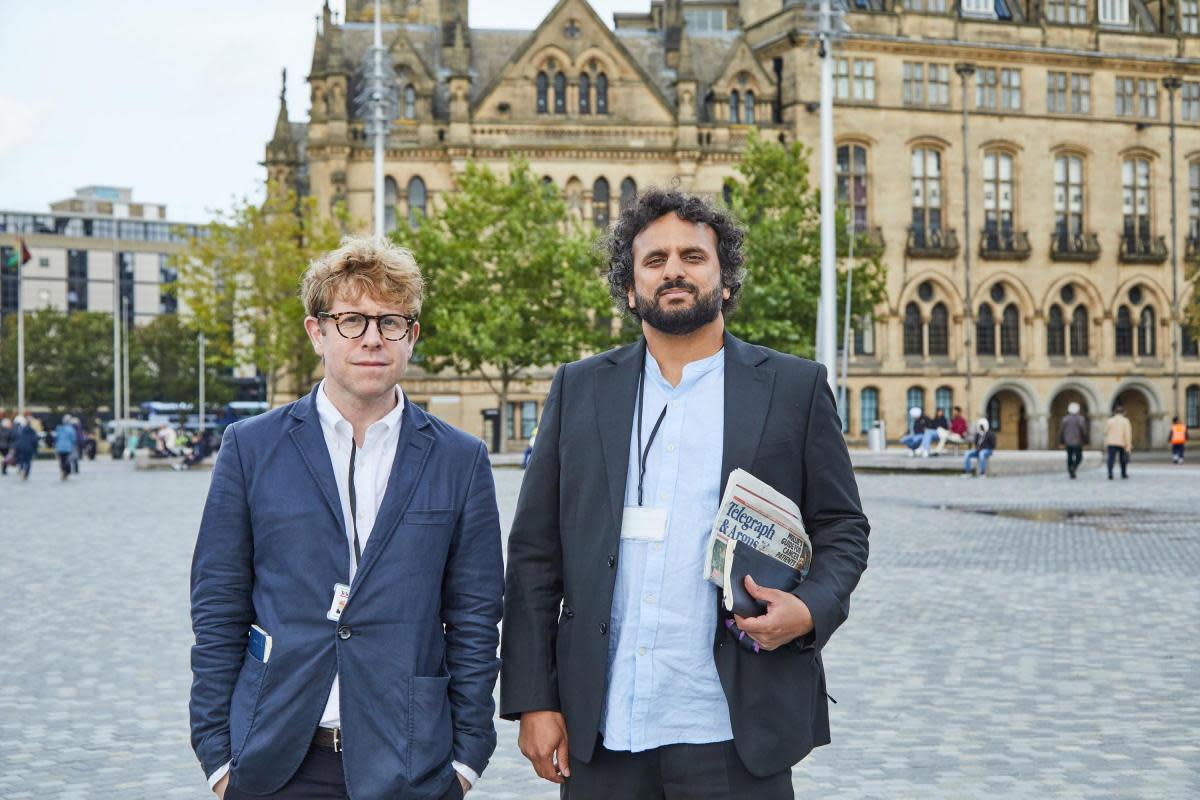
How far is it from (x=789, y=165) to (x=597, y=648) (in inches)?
1852

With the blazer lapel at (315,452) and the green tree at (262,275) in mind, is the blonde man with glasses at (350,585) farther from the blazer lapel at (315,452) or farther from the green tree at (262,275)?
the green tree at (262,275)

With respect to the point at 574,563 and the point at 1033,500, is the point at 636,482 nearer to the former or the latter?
the point at 574,563

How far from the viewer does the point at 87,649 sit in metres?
10.9

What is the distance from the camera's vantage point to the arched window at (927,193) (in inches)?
2474

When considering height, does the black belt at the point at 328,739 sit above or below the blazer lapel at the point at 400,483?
below

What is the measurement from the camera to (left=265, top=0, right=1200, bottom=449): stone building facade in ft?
193

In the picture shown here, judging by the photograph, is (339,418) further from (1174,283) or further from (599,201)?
(1174,283)

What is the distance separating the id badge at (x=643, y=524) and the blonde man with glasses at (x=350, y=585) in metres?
0.34

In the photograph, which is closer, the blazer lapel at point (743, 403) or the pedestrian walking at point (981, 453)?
the blazer lapel at point (743, 403)

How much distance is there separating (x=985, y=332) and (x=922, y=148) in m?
8.12

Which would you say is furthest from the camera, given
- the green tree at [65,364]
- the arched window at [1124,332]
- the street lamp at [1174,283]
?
the green tree at [65,364]

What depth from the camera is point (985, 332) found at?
63.4m

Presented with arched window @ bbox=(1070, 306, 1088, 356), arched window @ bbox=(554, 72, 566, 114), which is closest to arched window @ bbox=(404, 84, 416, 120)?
arched window @ bbox=(554, 72, 566, 114)

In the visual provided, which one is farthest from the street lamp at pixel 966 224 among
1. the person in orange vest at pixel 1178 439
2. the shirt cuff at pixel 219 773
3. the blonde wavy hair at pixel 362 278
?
the shirt cuff at pixel 219 773
